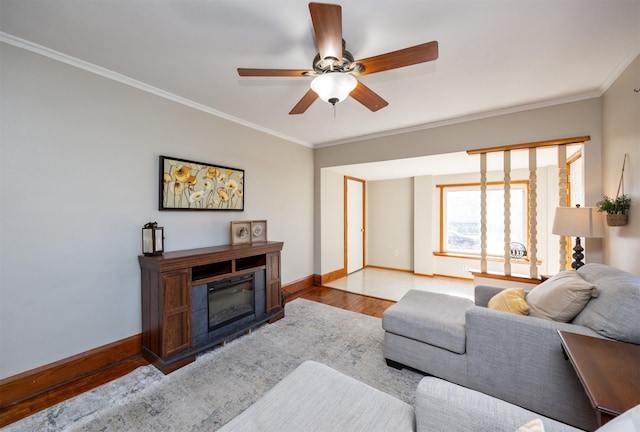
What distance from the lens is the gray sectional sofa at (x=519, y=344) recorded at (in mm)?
1396

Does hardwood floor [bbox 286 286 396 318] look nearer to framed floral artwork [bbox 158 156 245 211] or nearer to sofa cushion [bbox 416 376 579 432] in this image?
framed floral artwork [bbox 158 156 245 211]

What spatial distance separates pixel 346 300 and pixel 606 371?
2.93m

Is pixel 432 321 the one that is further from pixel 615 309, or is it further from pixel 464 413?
pixel 464 413

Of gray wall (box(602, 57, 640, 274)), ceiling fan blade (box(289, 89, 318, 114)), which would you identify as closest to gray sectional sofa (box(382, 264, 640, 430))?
gray wall (box(602, 57, 640, 274))

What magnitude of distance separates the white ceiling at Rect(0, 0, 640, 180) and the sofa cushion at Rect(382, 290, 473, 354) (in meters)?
2.07

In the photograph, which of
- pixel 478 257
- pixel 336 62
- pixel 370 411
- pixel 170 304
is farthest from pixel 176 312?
pixel 478 257

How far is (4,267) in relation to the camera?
5.68 feet

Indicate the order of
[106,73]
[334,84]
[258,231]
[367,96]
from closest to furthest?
[334,84] < [367,96] < [106,73] < [258,231]

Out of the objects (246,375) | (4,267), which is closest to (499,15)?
Result: (246,375)

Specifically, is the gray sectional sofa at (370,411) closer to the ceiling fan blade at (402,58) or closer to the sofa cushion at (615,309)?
the sofa cushion at (615,309)

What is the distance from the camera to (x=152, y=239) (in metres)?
2.34

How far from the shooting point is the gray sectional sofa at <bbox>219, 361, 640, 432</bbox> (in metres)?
0.86

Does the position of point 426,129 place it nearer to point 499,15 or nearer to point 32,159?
point 499,15

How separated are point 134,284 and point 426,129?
3.91 meters
